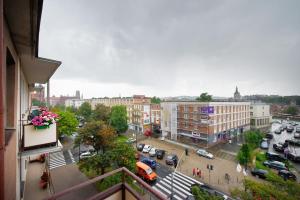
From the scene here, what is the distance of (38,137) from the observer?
192 inches

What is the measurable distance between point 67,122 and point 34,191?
17.6 m

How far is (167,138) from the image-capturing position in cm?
3291

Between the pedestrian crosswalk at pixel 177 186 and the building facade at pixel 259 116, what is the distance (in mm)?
32817

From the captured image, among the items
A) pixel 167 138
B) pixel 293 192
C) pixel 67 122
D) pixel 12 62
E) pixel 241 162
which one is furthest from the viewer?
pixel 167 138

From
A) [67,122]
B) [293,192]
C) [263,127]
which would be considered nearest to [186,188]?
[293,192]

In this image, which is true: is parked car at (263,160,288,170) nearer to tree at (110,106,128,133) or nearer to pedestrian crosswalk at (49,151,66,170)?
tree at (110,106,128,133)

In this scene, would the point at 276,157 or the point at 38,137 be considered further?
the point at 276,157

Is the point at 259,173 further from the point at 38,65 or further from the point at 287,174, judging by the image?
the point at 38,65

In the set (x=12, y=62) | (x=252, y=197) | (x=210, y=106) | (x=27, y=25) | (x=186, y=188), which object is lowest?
(x=186, y=188)

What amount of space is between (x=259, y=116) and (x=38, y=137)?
49.3 metres

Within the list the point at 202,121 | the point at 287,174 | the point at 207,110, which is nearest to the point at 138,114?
the point at 202,121

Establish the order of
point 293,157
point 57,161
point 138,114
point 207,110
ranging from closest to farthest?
point 57,161
point 293,157
point 207,110
point 138,114

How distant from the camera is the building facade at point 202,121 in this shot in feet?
88.0

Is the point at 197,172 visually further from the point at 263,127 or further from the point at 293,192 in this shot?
the point at 263,127
